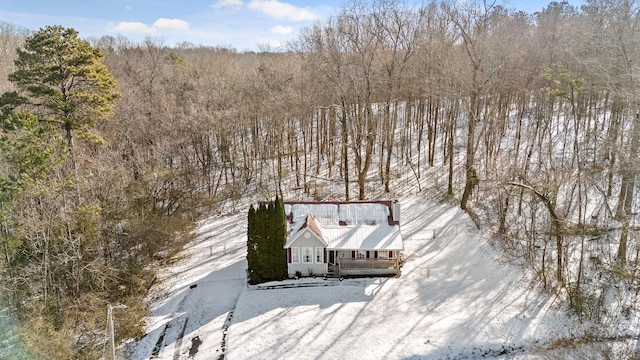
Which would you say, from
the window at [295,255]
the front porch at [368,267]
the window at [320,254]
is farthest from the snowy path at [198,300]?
the front porch at [368,267]

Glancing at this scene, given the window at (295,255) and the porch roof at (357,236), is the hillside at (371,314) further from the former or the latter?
the porch roof at (357,236)

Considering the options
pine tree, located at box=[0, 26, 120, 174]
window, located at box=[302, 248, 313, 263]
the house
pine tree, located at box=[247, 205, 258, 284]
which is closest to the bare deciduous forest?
pine tree, located at box=[0, 26, 120, 174]

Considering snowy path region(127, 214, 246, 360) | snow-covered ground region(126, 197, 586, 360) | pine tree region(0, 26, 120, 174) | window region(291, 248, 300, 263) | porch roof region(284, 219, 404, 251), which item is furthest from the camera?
window region(291, 248, 300, 263)

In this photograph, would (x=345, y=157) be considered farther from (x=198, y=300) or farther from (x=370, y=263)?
(x=198, y=300)

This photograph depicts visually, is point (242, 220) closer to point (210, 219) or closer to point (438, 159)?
point (210, 219)

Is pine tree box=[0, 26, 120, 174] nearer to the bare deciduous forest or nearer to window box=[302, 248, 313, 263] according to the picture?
the bare deciduous forest

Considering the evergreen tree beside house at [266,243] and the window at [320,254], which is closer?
the evergreen tree beside house at [266,243]
